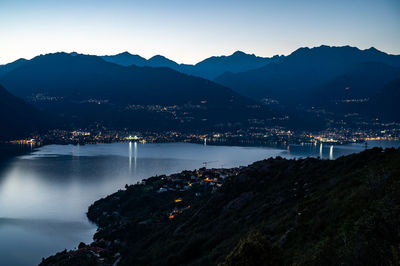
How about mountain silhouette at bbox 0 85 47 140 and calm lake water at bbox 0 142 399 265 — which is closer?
calm lake water at bbox 0 142 399 265

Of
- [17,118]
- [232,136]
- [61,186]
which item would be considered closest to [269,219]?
[61,186]

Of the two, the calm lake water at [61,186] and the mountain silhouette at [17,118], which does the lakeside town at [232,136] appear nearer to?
the mountain silhouette at [17,118]

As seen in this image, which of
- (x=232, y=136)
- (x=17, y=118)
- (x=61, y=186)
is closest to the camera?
(x=61, y=186)

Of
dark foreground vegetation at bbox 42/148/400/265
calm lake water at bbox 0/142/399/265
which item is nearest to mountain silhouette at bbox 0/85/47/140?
calm lake water at bbox 0/142/399/265

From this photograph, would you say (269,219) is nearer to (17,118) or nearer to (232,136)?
(232,136)

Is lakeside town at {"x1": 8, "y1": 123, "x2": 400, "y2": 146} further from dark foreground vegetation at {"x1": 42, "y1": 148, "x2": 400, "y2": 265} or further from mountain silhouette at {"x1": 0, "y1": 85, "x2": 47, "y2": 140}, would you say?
dark foreground vegetation at {"x1": 42, "y1": 148, "x2": 400, "y2": 265}
